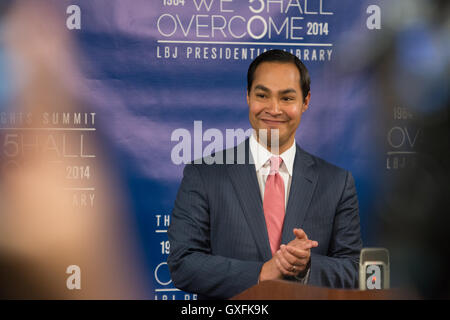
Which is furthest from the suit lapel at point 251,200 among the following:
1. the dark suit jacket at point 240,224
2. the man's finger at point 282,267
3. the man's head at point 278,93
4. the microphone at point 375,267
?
the microphone at point 375,267

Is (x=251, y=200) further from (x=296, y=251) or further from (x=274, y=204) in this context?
(x=296, y=251)

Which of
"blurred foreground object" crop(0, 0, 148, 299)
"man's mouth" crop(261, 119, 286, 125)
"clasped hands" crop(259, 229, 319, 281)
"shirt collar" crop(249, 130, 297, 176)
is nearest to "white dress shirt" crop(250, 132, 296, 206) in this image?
"shirt collar" crop(249, 130, 297, 176)

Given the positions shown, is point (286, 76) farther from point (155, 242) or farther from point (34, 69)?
point (34, 69)

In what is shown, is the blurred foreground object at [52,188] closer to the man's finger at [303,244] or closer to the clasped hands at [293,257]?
the clasped hands at [293,257]

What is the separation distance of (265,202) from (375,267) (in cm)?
88

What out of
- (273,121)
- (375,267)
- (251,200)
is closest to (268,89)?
(273,121)

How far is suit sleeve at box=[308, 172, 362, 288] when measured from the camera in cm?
271

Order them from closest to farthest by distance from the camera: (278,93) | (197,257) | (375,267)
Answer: (375,267) < (197,257) < (278,93)

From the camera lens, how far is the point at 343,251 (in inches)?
116

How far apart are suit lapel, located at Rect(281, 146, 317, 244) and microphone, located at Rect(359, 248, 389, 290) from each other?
760mm

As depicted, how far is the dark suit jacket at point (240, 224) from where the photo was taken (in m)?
2.80

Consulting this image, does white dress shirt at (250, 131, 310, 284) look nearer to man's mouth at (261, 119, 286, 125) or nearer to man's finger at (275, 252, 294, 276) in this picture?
man's mouth at (261, 119, 286, 125)
